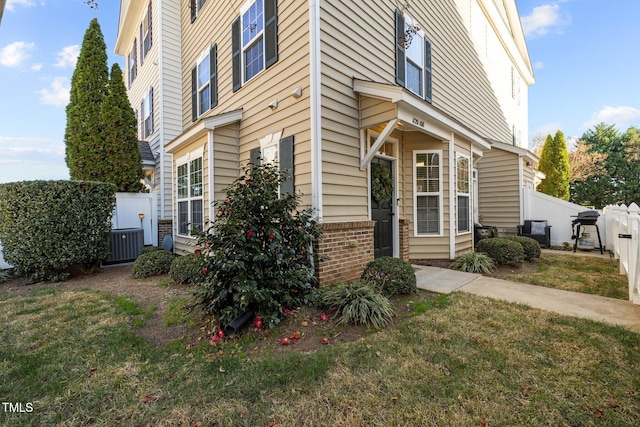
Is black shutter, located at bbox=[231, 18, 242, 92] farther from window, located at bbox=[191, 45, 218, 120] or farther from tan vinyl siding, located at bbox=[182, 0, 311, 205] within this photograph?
window, located at bbox=[191, 45, 218, 120]

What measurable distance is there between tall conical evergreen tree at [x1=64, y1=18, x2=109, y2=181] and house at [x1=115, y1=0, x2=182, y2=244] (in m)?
1.49

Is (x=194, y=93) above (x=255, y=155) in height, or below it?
above

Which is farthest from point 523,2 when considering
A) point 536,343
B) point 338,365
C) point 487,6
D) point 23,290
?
point 23,290

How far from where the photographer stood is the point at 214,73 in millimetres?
7395

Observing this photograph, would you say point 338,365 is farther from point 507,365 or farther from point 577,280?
point 577,280

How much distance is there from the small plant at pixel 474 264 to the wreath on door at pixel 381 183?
1973 millimetres

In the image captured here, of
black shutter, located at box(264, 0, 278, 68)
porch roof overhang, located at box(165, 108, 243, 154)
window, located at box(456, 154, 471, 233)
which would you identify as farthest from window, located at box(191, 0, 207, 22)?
window, located at box(456, 154, 471, 233)

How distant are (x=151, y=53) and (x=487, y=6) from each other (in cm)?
1274

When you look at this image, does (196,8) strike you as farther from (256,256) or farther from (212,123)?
(256,256)

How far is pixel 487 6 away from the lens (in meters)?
11.1

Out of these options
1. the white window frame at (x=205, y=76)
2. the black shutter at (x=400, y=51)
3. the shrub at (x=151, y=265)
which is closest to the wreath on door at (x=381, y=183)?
the black shutter at (x=400, y=51)

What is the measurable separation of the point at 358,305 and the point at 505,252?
4332 millimetres

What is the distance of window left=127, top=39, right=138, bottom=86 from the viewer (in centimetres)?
1246

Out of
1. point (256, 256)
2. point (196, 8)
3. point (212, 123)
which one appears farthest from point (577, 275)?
point (196, 8)
